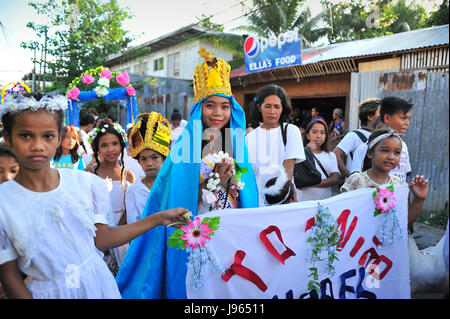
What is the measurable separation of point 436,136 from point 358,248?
15.2 feet

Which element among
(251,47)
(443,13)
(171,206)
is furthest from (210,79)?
(251,47)

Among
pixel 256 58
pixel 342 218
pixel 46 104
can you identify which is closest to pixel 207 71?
pixel 46 104

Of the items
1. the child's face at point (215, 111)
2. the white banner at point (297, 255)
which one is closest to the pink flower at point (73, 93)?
the child's face at point (215, 111)

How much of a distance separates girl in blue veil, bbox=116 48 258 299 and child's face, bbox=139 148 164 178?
57 centimetres

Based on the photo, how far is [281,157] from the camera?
2973mm

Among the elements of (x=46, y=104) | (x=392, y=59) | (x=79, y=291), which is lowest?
(x=79, y=291)

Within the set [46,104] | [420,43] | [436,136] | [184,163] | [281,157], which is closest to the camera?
[46,104]

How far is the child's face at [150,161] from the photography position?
2812mm

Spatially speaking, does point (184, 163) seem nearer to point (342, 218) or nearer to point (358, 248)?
point (342, 218)

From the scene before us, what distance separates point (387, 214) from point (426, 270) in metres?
0.46

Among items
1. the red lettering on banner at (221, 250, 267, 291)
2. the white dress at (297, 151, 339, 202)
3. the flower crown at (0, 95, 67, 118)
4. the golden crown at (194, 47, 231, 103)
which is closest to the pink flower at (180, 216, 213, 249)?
the red lettering on banner at (221, 250, 267, 291)

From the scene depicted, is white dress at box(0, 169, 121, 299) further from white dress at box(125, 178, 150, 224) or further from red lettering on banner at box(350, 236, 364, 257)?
red lettering on banner at box(350, 236, 364, 257)

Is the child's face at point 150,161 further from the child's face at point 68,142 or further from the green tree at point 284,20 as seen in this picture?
the green tree at point 284,20
